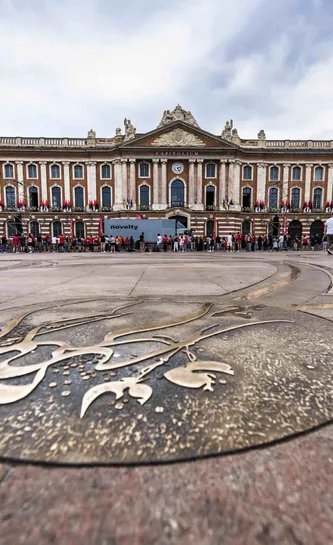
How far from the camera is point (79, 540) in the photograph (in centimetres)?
69

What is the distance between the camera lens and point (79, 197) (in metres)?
38.7

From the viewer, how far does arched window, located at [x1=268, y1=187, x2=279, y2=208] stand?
3922 cm

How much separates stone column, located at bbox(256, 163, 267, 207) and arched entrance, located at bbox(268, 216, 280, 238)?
302cm

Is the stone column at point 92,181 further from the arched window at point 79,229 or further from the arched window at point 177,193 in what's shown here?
the arched window at point 177,193

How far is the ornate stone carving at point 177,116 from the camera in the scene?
3775 cm

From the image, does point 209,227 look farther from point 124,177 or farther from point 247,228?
point 124,177

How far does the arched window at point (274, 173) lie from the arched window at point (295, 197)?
8.98ft

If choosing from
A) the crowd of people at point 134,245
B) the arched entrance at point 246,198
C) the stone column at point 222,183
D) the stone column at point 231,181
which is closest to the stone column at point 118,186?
the crowd of people at point 134,245

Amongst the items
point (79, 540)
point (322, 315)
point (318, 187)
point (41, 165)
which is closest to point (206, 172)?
point (318, 187)

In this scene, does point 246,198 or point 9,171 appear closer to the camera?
point 9,171

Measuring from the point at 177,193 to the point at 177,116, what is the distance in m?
9.78

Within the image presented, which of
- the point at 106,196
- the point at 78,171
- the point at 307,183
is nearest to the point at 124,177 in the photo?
A: the point at 106,196

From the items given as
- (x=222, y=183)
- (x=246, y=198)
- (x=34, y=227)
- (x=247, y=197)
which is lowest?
(x=34, y=227)

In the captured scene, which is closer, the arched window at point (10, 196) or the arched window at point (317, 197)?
the arched window at point (10, 196)
